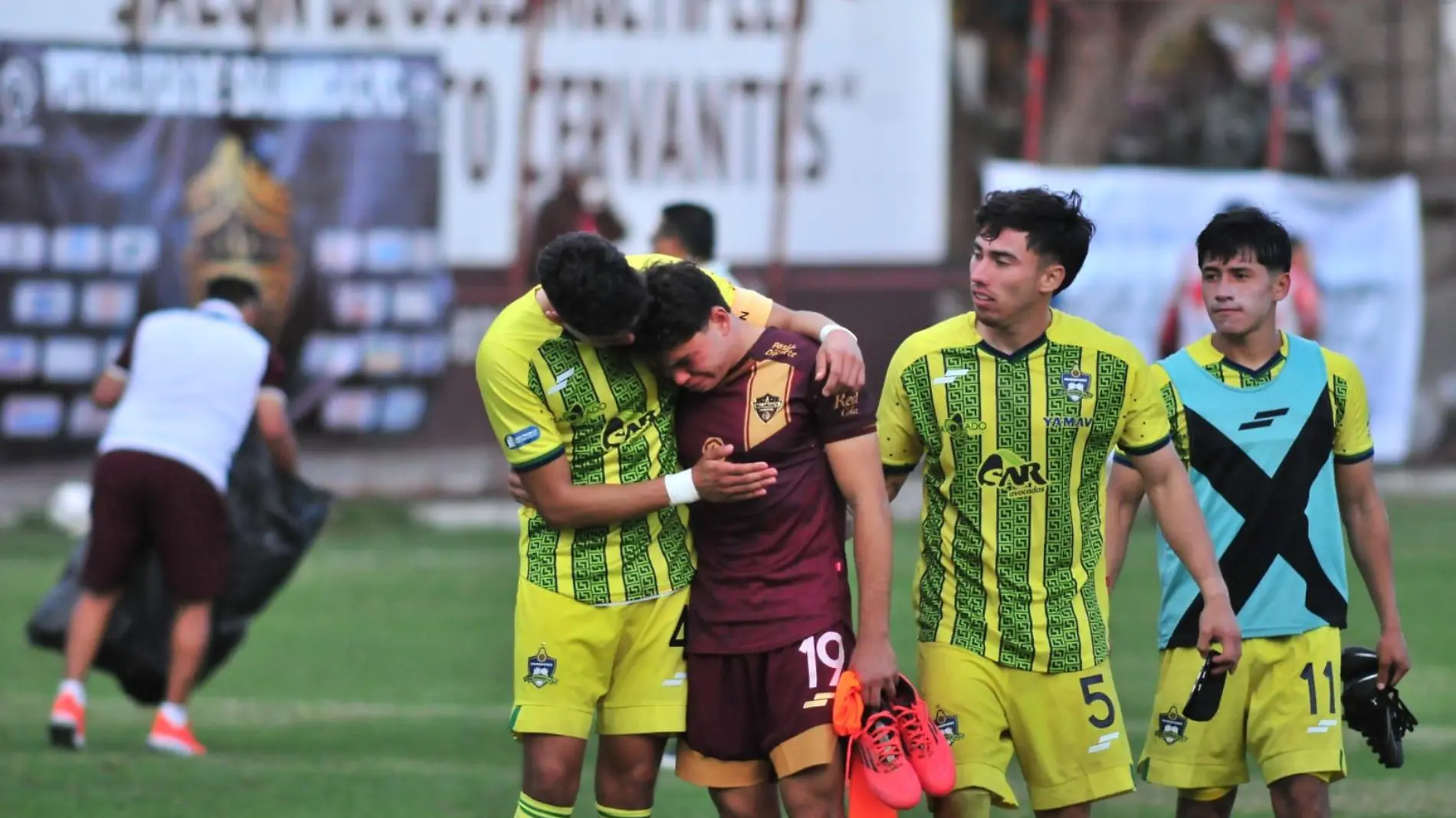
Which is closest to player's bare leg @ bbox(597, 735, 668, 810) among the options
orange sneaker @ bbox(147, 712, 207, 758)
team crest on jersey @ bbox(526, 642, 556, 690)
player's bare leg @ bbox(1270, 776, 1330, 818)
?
team crest on jersey @ bbox(526, 642, 556, 690)

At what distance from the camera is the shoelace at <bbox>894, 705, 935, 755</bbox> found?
5988 millimetres

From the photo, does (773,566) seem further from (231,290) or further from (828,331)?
(231,290)

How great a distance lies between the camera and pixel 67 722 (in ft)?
31.6

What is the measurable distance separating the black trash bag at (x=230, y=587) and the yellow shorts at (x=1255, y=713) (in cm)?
483

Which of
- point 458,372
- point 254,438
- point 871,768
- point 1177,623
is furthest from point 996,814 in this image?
point 458,372

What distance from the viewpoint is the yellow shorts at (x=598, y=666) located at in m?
6.23

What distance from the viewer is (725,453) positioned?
6102mm

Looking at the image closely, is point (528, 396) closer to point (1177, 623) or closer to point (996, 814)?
point (1177, 623)

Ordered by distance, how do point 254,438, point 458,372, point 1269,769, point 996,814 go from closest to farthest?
point 1269,769 < point 996,814 < point 254,438 < point 458,372

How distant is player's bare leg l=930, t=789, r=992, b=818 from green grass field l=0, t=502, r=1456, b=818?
7.36ft

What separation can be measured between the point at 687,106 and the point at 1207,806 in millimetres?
13296

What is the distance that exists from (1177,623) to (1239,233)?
112cm

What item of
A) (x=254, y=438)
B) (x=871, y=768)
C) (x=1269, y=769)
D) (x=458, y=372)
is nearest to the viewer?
(x=871, y=768)

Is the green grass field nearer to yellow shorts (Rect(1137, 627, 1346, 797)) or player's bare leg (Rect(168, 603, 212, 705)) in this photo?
player's bare leg (Rect(168, 603, 212, 705))
